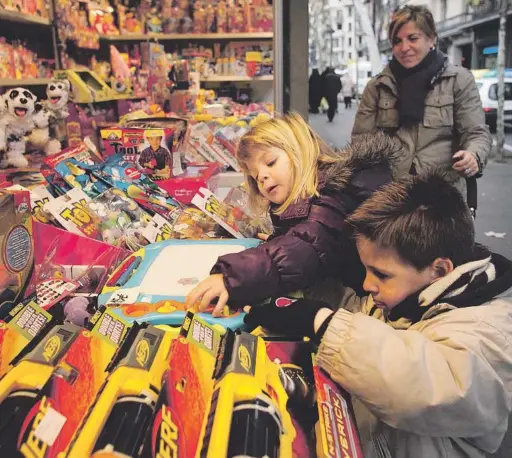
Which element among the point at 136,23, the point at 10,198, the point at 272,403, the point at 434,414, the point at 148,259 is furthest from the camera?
the point at 136,23

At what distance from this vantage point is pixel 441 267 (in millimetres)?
997

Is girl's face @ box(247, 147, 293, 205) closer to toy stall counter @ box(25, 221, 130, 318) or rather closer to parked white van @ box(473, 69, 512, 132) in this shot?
toy stall counter @ box(25, 221, 130, 318)

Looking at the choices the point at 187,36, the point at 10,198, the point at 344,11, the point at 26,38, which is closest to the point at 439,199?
the point at 10,198

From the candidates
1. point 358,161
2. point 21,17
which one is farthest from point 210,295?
point 21,17

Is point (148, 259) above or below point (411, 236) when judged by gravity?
below

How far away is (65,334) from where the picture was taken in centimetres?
76

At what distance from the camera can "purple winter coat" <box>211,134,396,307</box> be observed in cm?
116

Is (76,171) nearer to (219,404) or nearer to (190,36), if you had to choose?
(219,404)

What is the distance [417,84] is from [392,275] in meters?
1.67

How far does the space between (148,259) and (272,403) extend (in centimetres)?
84

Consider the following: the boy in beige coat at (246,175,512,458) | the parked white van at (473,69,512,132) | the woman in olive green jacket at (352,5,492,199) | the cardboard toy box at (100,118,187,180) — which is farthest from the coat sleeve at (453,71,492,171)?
the parked white van at (473,69,512,132)

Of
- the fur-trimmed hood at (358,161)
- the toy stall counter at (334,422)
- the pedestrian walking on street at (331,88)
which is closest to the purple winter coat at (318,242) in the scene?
the fur-trimmed hood at (358,161)

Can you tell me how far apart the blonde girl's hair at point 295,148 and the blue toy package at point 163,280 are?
0.25 m

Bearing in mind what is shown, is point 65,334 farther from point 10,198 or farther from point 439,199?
point 439,199
